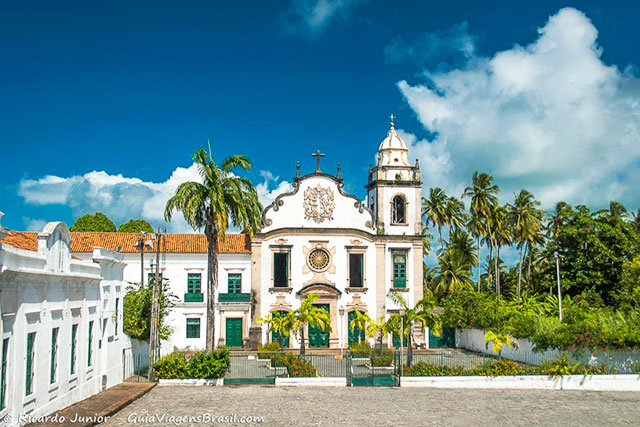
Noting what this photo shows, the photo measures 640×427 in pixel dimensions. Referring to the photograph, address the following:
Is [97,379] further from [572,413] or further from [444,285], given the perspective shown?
[444,285]

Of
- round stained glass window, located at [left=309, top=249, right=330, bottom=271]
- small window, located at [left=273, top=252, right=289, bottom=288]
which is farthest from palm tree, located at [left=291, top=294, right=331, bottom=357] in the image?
round stained glass window, located at [left=309, top=249, right=330, bottom=271]

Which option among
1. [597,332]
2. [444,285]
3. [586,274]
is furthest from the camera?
[444,285]

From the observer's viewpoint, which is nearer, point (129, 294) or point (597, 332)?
point (597, 332)

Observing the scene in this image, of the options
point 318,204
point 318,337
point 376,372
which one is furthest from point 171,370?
point 318,204

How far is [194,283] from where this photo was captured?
35594 millimetres

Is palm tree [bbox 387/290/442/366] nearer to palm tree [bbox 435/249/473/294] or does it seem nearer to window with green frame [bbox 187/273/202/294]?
window with green frame [bbox 187/273/202/294]

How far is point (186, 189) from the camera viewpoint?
28.6 meters

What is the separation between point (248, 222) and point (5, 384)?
54.7ft

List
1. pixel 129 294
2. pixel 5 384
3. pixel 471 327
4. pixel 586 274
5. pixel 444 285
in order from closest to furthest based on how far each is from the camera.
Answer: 1. pixel 5 384
2. pixel 129 294
3. pixel 471 327
4. pixel 586 274
5. pixel 444 285

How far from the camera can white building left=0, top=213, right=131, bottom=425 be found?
13.8 m

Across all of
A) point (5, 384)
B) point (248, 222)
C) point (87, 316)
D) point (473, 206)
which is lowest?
point (5, 384)

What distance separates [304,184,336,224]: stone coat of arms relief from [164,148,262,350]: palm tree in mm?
7195

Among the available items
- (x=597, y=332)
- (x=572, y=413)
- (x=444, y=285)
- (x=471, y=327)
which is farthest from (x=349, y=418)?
(x=444, y=285)

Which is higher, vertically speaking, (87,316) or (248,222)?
(248,222)
